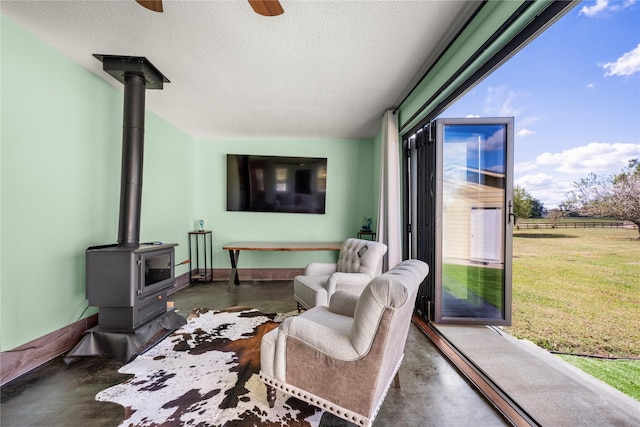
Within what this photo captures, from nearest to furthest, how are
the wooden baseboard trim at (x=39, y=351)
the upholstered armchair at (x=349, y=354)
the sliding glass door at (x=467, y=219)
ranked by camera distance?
the upholstered armchair at (x=349, y=354) < the wooden baseboard trim at (x=39, y=351) < the sliding glass door at (x=467, y=219)

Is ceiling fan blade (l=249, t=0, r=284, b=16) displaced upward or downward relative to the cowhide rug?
upward

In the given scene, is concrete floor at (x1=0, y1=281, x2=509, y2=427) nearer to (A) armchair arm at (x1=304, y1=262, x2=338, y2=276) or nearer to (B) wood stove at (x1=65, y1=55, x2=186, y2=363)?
(B) wood stove at (x1=65, y1=55, x2=186, y2=363)

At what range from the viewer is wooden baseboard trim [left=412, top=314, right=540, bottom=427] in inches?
52.0

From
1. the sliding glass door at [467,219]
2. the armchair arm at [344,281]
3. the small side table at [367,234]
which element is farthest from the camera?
the small side table at [367,234]

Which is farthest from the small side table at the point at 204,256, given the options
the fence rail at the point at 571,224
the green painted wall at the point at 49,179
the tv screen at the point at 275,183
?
the fence rail at the point at 571,224

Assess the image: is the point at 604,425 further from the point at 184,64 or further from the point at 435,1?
the point at 184,64

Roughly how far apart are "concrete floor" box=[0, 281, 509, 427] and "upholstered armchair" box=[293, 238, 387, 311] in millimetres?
718

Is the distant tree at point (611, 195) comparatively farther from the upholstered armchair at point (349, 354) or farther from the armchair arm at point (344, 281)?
the armchair arm at point (344, 281)

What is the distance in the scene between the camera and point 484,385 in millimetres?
1593

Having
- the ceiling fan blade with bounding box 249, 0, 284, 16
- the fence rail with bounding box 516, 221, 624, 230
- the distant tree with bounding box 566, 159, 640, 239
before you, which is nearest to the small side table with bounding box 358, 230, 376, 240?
the fence rail with bounding box 516, 221, 624, 230

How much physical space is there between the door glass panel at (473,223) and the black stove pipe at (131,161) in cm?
292

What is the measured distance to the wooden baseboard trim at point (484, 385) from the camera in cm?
132

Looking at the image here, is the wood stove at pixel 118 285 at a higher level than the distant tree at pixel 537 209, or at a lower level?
lower

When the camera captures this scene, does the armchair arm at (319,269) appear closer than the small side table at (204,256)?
Yes
